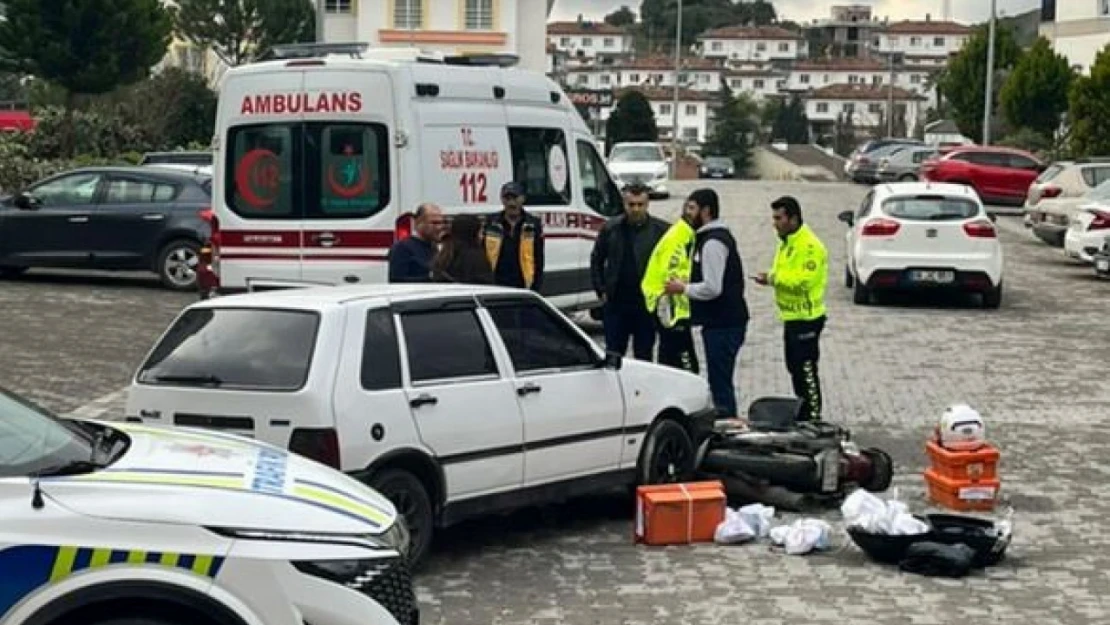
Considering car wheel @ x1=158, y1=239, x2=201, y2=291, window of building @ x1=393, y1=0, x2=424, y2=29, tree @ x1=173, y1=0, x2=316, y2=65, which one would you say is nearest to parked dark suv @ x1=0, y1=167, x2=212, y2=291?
car wheel @ x1=158, y1=239, x2=201, y2=291

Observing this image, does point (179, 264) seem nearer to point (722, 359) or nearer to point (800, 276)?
point (722, 359)

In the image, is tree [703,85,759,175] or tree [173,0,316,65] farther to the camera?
tree [703,85,759,175]

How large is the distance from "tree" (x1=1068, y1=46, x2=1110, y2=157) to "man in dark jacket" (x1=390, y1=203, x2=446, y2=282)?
34.0 metres

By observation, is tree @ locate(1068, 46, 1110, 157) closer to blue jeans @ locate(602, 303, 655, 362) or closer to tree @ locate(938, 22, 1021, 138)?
tree @ locate(938, 22, 1021, 138)

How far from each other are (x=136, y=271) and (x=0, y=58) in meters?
24.7

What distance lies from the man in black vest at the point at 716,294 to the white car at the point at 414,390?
240 cm

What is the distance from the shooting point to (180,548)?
5371 millimetres

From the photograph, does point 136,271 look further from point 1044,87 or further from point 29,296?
point 1044,87

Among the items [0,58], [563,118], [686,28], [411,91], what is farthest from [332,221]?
[686,28]

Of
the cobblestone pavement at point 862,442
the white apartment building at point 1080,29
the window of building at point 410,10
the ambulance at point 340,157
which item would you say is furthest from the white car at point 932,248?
the window of building at point 410,10

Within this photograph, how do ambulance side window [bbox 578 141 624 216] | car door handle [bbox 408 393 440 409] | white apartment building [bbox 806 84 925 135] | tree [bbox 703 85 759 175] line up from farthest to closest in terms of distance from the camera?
white apartment building [bbox 806 84 925 135], tree [bbox 703 85 759 175], ambulance side window [bbox 578 141 624 216], car door handle [bbox 408 393 440 409]

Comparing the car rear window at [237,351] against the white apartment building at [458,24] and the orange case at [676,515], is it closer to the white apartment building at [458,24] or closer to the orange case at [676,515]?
the orange case at [676,515]

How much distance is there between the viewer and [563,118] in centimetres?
1747

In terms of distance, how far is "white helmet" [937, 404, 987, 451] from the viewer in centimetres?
1055
